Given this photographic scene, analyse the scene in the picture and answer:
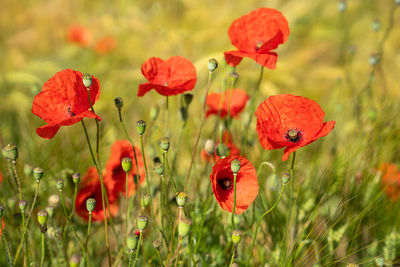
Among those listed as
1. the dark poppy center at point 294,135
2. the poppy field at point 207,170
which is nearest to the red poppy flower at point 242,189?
the poppy field at point 207,170

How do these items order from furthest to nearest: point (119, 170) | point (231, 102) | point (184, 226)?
point (231, 102) → point (119, 170) → point (184, 226)

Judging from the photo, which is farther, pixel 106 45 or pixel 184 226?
pixel 106 45

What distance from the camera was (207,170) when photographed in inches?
45.6

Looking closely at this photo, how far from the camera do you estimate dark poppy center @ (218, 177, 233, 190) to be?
0.90m

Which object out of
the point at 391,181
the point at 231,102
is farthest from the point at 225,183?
the point at 391,181

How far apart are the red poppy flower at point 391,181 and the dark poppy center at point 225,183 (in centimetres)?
42

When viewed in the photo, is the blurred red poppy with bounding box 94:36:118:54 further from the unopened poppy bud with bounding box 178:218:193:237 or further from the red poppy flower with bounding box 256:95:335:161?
the unopened poppy bud with bounding box 178:218:193:237

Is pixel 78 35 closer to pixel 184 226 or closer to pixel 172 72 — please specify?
pixel 172 72

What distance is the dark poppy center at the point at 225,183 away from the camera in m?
0.90

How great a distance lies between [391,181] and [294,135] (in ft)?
1.39

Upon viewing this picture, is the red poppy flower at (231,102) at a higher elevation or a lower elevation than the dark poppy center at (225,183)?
higher

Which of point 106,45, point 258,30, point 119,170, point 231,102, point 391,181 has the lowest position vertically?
point 391,181

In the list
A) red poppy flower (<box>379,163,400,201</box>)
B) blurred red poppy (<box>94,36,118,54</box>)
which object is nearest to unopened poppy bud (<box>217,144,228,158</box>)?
red poppy flower (<box>379,163,400,201</box>)

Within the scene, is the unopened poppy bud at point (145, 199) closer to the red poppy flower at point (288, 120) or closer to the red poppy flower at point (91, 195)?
the red poppy flower at point (91, 195)
